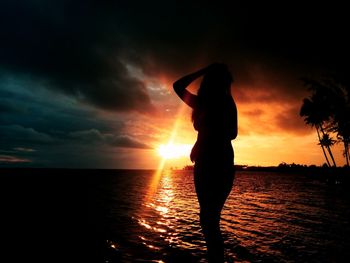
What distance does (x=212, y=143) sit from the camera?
284cm

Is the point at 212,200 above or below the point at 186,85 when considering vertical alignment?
below

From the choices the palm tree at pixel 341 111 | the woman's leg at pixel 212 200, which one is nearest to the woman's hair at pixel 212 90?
the woman's leg at pixel 212 200

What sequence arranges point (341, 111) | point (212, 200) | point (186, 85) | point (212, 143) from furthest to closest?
point (341, 111)
point (186, 85)
point (212, 143)
point (212, 200)

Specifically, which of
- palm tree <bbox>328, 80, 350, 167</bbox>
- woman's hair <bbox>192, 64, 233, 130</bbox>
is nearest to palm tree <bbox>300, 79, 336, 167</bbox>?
palm tree <bbox>328, 80, 350, 167</bbox>

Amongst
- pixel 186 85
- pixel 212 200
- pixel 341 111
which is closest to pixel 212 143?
pixel 212 200

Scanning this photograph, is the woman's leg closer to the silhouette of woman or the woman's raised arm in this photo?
the silhouette of woman

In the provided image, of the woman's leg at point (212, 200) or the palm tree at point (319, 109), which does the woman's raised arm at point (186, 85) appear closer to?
the woman's leg at point (212, 200)

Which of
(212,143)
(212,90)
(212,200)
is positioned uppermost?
(212,90)

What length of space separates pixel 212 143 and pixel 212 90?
2.08 ft

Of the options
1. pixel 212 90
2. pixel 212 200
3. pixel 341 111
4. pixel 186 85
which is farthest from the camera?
pixel 341 111

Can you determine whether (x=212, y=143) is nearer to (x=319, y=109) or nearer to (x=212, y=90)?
(x=212, y=90)

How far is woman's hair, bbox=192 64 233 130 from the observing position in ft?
9.62

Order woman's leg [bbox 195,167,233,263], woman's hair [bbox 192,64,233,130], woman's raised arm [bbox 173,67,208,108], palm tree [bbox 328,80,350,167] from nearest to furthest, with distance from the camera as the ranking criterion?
1. woman's leg [bbox 195,167,233,263]
2. woman's hair [bbox 192,64,233,130]
3. woman's raised arm [bbox 173,67,208,108]
4. palm tree [bbox 328,80,350,167]

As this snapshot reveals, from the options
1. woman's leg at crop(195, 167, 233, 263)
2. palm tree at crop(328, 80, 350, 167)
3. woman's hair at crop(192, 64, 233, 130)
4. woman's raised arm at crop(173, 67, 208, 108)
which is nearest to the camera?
woman's leg at crop(195, 167, 233, 263)
